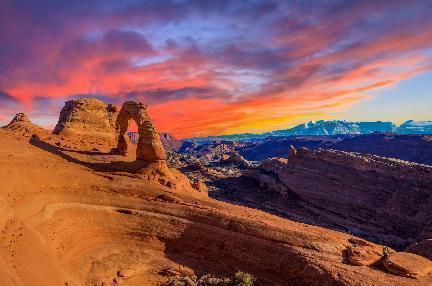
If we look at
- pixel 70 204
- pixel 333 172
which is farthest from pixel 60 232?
pixel 333 172

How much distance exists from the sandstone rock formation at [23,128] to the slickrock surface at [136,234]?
23.7 feet

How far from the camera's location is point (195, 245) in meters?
25.8

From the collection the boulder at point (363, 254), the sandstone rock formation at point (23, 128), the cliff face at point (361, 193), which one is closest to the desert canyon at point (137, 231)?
the boulder at point (363, 254)

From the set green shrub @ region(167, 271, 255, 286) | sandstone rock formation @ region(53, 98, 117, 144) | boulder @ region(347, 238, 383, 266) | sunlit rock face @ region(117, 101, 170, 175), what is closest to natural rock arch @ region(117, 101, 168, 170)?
sunlit rock face @ region(117, 101, 170, 175)

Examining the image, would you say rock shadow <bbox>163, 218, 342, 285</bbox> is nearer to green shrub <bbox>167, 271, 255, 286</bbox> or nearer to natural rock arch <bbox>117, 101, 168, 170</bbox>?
green shrub <bbox>167, 271, 255, 286</bbox>

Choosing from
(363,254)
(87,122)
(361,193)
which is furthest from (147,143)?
(361,193)

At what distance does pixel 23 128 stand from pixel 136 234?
21322 mm

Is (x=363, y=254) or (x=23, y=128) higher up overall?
(x=23, y=128)

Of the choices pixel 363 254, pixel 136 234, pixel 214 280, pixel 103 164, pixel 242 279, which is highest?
pixel 103 164

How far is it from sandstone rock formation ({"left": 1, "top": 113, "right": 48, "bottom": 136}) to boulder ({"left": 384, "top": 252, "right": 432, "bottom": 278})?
33.3 meters

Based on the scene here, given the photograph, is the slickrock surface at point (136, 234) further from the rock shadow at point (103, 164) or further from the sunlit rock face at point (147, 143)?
the sunlit rock face at point (147, 143)

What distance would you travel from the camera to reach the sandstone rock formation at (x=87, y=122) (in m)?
42.1

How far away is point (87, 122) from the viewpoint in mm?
43938

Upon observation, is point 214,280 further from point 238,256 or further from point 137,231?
point 137,231
